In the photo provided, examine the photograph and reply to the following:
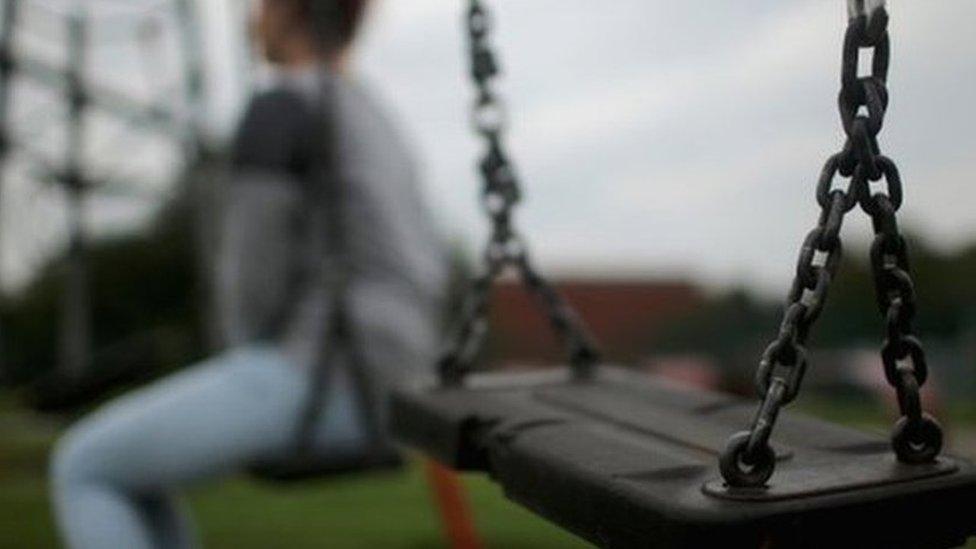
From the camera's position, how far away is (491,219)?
111 cm

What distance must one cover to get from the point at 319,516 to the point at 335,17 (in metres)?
2.82

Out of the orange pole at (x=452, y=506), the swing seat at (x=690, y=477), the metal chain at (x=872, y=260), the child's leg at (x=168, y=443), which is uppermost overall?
the metal chain at (x=872, y=260)

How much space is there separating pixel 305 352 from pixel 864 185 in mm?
852

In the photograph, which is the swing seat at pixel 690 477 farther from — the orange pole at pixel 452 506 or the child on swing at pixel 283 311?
the orange pole at pixel 452 506

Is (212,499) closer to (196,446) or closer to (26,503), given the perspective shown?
(26,503)

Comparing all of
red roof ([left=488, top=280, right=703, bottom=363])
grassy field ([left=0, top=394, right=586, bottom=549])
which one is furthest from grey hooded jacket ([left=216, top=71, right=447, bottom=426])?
red roof ([left=488, top=280, right=703, bottom=363])

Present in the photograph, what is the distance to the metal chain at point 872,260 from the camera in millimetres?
588

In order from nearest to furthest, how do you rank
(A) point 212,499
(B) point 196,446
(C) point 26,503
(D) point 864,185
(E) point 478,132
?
(D) point 864,185 < (E) point 478,132 < (B) point 196,446 < (C) point 26,503 < (A) point 212,499

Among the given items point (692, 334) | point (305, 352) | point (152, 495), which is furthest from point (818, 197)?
point (692, 334)

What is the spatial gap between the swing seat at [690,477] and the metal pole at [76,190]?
3.94 m

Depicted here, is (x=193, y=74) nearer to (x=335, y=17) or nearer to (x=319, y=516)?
(x=319, y=516)

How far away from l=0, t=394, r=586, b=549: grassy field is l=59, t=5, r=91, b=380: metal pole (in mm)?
644

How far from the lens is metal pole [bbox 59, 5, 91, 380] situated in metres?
4.64

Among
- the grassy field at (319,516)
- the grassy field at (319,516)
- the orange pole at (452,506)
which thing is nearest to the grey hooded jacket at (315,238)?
the orange pole at (452,506)
